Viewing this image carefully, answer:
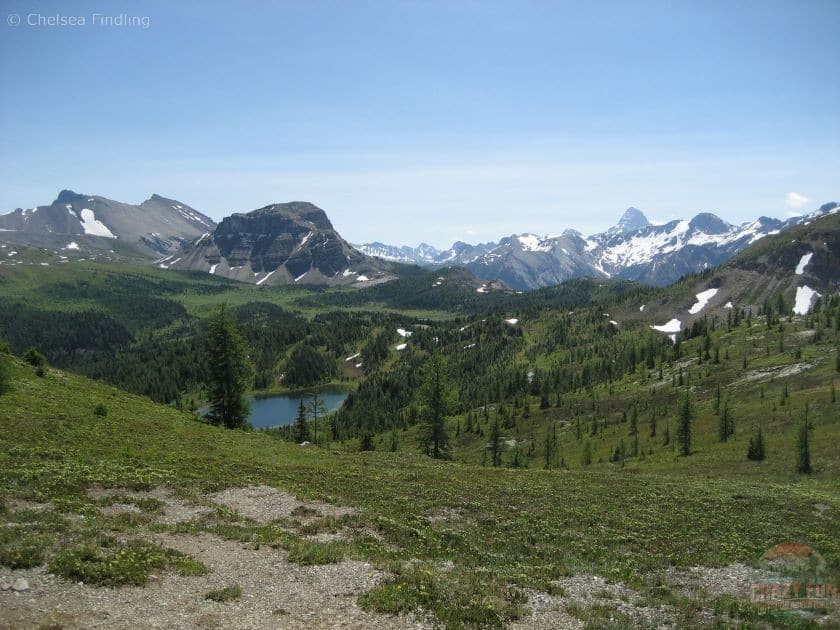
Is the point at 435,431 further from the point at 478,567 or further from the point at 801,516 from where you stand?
the point at 478,567

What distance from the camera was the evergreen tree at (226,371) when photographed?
61344mm

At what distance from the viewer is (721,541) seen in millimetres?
26484

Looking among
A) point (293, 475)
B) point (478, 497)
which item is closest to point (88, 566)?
point (293, 475)

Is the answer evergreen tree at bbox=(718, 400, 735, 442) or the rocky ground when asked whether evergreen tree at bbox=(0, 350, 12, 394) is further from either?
evergreen tree at bbox=(718, 400, 735, 442)

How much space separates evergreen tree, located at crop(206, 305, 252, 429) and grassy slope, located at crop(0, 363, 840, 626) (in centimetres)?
1383

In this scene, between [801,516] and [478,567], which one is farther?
[801,516]

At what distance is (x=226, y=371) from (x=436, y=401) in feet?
95.6

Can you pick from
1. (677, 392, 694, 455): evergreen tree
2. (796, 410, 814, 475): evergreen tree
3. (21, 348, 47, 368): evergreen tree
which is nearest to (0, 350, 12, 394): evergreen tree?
(21, 348, 47, 368): evergreen tree

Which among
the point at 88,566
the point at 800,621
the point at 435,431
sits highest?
the point at 88,566

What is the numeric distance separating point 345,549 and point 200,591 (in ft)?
22.0

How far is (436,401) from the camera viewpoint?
69.0m

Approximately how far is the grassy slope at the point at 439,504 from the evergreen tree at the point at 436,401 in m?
21.1

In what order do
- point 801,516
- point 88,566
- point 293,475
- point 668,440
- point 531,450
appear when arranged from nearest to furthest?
point 88,566 → point 801,516 → point 293,475 → point 668,440 → point 531,450

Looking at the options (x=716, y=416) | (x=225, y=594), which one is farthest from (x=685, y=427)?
(x=225, y=594)
